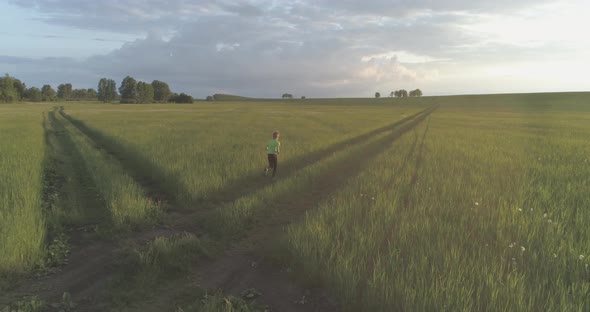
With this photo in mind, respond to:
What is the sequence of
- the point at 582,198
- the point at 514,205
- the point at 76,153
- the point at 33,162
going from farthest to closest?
the point at 76,153 < the point at 33,162 < the point at 582,198 < the point at 514,205

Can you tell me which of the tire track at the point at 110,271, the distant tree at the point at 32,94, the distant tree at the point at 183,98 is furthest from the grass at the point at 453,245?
the distant tree at the point at 32,94

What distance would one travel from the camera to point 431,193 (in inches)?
A: 339

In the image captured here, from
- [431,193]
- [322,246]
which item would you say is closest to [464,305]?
[322,246]

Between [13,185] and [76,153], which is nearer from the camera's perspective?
[13,185]

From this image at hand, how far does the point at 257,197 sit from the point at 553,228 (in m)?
6.37

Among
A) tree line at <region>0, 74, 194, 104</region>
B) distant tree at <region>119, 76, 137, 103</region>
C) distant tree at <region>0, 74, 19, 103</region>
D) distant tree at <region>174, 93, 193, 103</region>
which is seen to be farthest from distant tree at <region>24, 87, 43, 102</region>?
distant tree at <region>174, 93, 193, 103</region>

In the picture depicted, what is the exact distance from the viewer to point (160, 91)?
158 metres

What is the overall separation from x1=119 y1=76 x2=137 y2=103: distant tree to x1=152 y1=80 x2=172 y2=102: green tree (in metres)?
11.3

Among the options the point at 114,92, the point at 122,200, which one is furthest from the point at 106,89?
the point at 122,200

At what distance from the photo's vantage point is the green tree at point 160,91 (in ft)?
521

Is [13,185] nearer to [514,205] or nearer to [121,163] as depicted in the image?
[121,163]

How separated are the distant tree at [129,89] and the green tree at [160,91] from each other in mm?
11349

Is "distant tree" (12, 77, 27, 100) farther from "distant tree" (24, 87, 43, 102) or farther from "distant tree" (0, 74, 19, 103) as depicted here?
"distant tree" (0, 74, 19, 103)

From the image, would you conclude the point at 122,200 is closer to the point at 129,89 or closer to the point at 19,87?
the point at 129,89
